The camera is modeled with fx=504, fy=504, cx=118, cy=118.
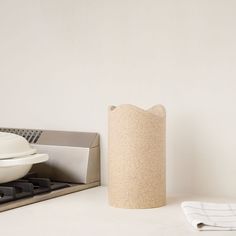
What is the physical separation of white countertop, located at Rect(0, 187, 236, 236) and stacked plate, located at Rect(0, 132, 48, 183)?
4.0 inches

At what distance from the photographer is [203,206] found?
3.28 feet

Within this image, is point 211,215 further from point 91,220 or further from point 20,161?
point 20,161

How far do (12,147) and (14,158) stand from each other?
0.03 metres

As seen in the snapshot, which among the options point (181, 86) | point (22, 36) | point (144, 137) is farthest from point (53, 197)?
point (22, 36)

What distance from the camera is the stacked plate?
3.66ft

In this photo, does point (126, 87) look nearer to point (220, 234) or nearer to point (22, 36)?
point (22, 36)

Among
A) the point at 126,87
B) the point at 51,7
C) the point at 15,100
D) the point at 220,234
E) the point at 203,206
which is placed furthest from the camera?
the point at 15,100

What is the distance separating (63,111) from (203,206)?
21.7 inches

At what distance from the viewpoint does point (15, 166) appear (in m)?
1.14

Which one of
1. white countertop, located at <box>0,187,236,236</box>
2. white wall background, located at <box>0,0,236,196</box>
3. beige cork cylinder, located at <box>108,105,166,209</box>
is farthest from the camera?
white wall background, located at <box>0,0,236,196</box>

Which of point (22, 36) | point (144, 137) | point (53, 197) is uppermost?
point (22, 36)

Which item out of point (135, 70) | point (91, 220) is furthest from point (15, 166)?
point (135, 70)

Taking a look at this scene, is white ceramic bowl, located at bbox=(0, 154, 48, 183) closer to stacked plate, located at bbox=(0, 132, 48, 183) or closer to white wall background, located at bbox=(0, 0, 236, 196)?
stacked plate, located at bbox=(0, 132, 48, 183)

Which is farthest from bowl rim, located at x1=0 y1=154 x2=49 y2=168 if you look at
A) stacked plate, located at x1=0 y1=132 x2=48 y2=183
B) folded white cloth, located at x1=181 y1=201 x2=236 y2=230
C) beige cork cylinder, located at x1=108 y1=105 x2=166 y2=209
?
folded white cloth, located at x1=181 y1=201 x2=236 y2=230
